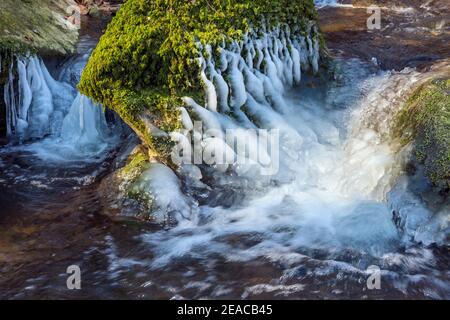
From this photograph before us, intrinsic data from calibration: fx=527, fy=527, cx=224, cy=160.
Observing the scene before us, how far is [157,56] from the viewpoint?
5.67 meters

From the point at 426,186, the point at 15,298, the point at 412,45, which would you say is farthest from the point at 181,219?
the point at 412,45

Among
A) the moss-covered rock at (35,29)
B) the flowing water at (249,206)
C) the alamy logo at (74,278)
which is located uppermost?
the moss-covered rock at (35,29)

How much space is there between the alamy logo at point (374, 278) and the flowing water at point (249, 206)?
0.13 ft

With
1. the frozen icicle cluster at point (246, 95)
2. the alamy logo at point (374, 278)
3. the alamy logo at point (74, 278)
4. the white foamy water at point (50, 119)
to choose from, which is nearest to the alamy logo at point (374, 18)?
the frozen icicle cluster at point (246, 95)

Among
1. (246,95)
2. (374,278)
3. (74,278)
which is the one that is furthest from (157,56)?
(374,278)

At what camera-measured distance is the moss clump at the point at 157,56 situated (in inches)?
220

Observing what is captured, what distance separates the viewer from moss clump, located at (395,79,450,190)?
486 centimetres

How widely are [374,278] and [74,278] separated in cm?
241

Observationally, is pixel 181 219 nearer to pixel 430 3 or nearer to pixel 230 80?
pixel 230 80

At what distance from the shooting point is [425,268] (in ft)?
14.0

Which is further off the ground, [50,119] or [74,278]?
[50,119]

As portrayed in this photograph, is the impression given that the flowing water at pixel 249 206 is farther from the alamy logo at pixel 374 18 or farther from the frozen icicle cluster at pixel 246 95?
the alamy logo at pixel 374 18

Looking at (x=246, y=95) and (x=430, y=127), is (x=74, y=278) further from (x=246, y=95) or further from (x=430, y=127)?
(x=430, y=127)

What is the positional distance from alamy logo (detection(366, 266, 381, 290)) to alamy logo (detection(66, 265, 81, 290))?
2.28 m
